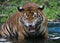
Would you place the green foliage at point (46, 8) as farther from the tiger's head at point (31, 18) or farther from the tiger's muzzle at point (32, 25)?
the tiger's muzzle at point (32, 25)

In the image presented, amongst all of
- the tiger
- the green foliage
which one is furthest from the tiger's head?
the green foliage

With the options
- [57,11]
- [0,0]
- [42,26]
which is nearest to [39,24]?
[42,26]

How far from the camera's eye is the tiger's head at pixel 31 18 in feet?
25.6

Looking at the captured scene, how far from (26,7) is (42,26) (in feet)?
2.15

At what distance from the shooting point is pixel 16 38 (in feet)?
28.5

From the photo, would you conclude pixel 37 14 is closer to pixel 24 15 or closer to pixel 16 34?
pixel 24 15

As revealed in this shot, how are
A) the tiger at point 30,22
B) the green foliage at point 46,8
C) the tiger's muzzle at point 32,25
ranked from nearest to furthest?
1. the tiger's muzzle at point 32,25
2. the tiger at point 30,22
3. the green foliage at point 46,8

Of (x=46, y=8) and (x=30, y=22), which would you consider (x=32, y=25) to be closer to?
(x=30, y=22)

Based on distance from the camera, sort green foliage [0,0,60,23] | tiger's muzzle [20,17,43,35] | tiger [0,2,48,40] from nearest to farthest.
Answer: tiger's muzzle [20,17,43,35] < tiger [0,2,48,40] < green foliage [0,0,60,23]

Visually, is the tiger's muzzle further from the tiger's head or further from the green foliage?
the green foliage

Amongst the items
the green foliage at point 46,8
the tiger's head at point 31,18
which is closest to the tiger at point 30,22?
the tiger's head at point 31,18

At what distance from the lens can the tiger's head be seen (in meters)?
7.82

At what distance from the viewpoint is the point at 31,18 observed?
7914 mm

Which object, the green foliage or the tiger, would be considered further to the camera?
the green foliage
